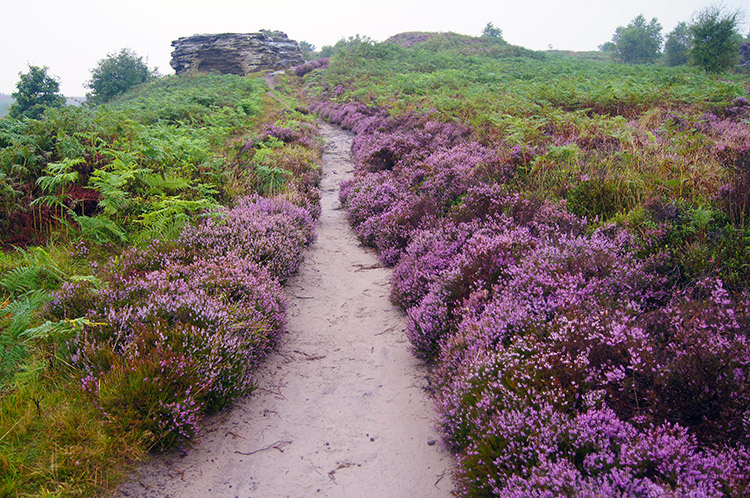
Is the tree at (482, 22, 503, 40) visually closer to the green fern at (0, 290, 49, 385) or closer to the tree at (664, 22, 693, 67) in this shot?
the tree at (664, 22, 693, 67)

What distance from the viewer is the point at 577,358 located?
2896mm

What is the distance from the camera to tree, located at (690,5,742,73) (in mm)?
27858

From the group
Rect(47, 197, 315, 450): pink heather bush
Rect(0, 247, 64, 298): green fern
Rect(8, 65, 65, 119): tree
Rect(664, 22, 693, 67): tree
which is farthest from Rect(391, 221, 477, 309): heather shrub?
Rect(664, 22, 693, 67): tree

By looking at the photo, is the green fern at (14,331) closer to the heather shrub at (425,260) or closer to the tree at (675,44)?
the heather shrub at (425,260)

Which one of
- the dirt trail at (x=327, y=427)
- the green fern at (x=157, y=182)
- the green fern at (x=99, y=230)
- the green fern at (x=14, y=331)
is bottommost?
the dirt trail at (x=327, y=427)

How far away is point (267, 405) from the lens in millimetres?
3951

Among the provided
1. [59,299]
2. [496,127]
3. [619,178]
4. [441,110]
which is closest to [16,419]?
[59,299]

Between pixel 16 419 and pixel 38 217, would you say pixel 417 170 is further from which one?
pixel 16 419

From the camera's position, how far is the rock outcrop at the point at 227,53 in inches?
1775

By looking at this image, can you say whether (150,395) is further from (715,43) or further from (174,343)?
(715,43)

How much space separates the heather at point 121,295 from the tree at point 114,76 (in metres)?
43.4

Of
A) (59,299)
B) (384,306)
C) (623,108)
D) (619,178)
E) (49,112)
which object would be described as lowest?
(384,306)

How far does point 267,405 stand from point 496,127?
9365mm

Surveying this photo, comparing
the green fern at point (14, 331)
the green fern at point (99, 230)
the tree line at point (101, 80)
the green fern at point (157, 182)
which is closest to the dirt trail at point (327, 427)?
the green fern at point (14, 331)
